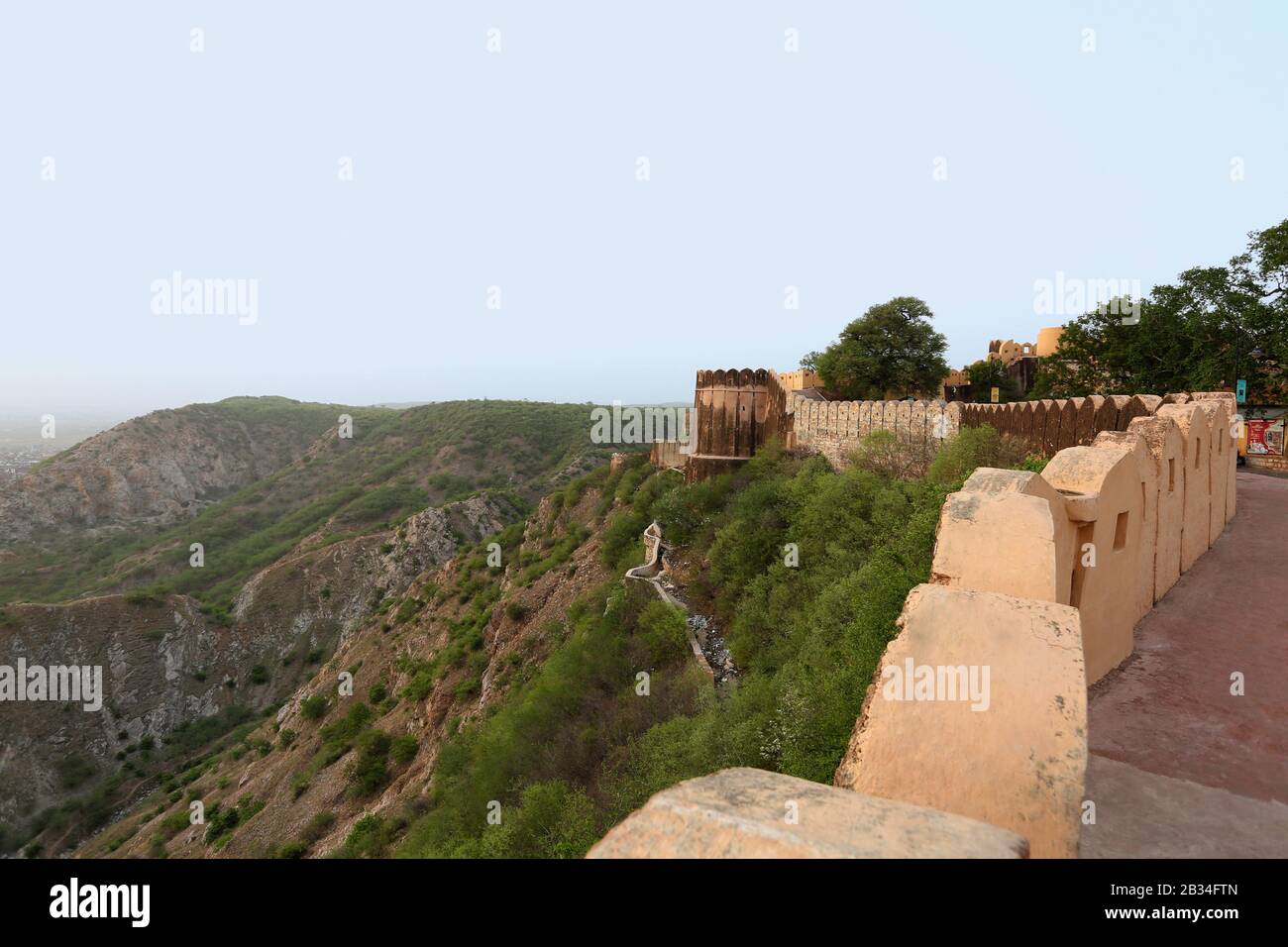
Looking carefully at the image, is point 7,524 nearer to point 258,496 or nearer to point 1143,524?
point 258,496

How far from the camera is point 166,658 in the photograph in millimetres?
36281

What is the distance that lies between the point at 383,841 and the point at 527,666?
201 inches

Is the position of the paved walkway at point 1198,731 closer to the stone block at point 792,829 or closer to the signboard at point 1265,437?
the stone block at point 792,829

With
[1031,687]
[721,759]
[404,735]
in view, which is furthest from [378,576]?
[1031,687]

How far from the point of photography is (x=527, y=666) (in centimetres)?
1741

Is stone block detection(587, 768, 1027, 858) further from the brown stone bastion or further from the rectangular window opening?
the rectangular window opening

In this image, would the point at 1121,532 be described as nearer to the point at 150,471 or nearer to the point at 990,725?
the point at 990,725

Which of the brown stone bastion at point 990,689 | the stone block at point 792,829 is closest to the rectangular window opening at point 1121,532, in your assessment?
the brown stone bastion at point 990,689

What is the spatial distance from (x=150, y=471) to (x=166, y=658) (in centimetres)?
3804

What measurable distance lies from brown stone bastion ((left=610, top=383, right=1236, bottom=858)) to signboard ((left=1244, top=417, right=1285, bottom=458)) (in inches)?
617

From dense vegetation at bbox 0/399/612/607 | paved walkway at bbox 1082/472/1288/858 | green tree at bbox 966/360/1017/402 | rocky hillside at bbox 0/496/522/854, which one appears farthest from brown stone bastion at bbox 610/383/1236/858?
dense vegetation at bbox 0/399/612/607

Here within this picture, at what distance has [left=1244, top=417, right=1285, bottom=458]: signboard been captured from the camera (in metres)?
18.3

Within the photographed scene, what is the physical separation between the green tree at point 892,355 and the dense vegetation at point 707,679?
998 cm
